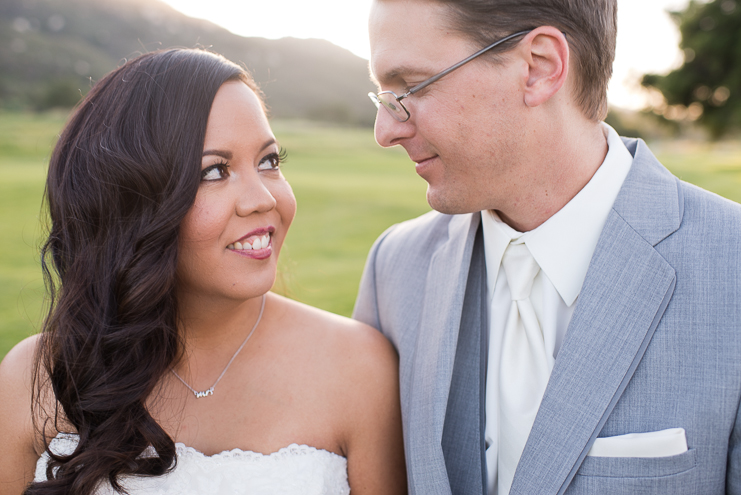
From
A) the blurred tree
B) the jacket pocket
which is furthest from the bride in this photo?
the blurred tree

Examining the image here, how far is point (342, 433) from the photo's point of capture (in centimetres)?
211

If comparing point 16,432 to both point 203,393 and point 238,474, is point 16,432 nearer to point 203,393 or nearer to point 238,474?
point 203,393

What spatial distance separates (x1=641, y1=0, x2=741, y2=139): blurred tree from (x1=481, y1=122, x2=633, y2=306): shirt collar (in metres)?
27.4

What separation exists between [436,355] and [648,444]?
28.9 inches

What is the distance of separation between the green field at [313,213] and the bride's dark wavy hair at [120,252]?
21 cm

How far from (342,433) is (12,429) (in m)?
1.30

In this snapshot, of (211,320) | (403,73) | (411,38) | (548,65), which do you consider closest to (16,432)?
(211,320)

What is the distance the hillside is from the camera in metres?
26.5

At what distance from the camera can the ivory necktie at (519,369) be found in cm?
182

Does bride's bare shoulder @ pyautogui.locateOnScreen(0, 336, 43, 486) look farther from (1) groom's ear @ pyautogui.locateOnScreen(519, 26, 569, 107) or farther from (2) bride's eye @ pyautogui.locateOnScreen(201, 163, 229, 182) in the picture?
(1) groom's ear @ pyautogui.locateOnScreen(519, 26, 569, 107)

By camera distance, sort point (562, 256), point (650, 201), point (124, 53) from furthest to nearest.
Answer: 1. point (124, 53)
2. point (562, 256)
3. point (650, 201)

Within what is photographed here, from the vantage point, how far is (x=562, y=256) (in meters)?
1.89

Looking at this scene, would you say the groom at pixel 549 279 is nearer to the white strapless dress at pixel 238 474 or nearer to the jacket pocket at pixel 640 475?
the jacket pocket at pixel 640 475

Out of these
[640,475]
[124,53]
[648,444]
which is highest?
[124,53]
